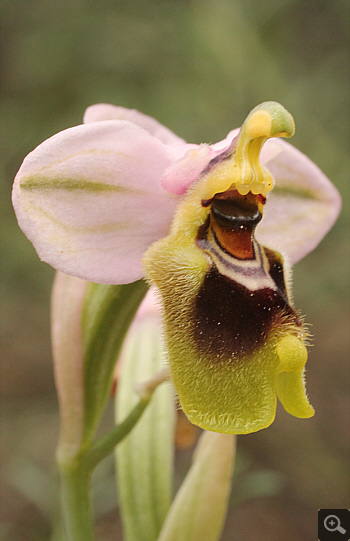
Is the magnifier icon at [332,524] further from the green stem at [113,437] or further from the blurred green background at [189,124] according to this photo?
the blurred green background at [189,124]

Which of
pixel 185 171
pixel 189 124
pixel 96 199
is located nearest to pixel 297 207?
pixel 185 171

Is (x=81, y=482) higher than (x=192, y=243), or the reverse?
(x=192, y=243)

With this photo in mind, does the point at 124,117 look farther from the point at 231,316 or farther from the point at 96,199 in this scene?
the point at 231,316

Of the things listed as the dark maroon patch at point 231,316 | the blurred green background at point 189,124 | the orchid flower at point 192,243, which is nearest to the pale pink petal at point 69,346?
the orchid flower at point 192,243

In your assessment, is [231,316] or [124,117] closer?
[231,316]

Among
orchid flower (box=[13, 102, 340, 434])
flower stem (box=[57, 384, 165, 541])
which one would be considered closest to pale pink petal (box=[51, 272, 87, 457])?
flower stem (box=[57, 384, 165, 541])

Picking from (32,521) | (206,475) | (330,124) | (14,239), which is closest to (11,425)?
(32,521)
